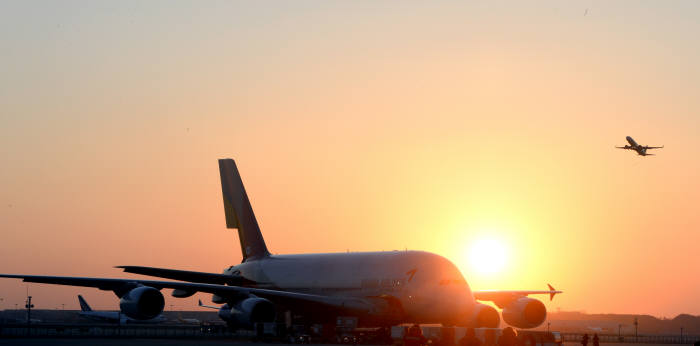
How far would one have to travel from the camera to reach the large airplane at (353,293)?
5116 cm

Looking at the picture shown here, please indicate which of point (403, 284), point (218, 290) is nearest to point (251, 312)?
point (218, 290)

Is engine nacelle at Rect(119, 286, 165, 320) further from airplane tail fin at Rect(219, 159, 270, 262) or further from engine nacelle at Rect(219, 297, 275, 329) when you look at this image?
airplane tail fin at Rect(219, 159, 270, 262)

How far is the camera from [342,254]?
5878 cm

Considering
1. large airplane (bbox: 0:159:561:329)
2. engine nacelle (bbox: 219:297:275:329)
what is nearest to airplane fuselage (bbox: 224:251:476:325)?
large airplane (bbox: 0:159:561:329)

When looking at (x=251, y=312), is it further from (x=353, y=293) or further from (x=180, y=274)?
(x=180, y=274)

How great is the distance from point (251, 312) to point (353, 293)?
670 centimetres

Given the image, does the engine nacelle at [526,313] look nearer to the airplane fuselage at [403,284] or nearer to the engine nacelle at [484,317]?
the engine nacelle at [484,317]

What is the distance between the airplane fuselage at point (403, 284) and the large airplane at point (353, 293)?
2.0 inches

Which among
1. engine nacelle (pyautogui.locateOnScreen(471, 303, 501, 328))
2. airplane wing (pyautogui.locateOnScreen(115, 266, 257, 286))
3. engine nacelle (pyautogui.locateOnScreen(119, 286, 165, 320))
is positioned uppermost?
airplane wing (pyautogui.locateOnScreen(115, 266, 257, 286))

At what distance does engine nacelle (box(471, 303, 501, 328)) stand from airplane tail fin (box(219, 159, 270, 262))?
1827 centimetres

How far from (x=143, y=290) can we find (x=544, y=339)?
65.5ft

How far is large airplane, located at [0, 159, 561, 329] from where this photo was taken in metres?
51.2

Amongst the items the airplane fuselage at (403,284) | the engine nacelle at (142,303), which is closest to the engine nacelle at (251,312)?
the engine nacelle at (142,303)

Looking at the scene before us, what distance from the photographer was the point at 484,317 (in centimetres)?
5194
